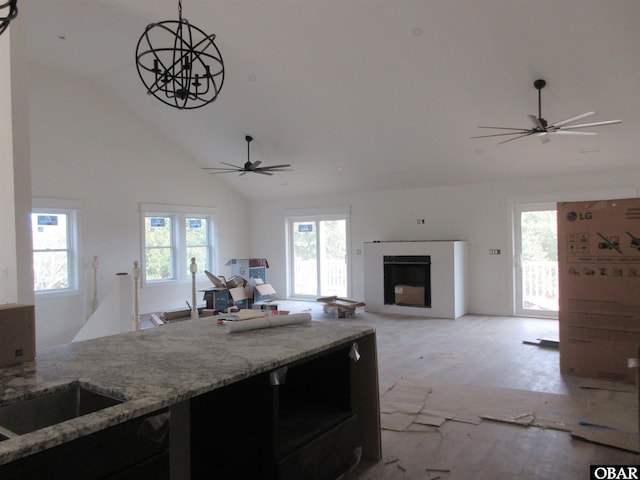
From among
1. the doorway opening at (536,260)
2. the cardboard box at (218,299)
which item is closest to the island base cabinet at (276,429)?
the cardboard box at (218,299)

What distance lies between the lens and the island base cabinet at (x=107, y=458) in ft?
3.81

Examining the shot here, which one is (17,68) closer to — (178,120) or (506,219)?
(178,120)

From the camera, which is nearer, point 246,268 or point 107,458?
point 107,458

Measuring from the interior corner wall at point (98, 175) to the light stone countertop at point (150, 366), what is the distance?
179 inches

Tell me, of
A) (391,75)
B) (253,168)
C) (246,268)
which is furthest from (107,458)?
(246,268)

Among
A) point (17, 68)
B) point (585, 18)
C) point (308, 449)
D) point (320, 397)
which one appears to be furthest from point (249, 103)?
point (308, 449)

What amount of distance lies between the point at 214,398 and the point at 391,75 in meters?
4.52

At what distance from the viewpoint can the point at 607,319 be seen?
398 cm

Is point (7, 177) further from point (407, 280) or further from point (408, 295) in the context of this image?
point (407, 280)

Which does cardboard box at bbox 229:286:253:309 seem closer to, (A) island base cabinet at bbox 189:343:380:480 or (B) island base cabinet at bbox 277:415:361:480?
(A) island base cabinet at bbox 189:343:380:480

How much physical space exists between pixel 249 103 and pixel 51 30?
263 cm

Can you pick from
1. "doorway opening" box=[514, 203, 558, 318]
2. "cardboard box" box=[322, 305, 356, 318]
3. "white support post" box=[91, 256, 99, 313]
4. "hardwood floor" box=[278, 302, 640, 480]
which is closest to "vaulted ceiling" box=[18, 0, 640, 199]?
"doorway opening" box=[514, 203, 558, 318]

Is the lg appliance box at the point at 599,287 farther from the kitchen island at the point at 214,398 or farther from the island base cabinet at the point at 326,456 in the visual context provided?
the island base cabinet at the point at 326,456

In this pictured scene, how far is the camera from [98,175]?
7641 millimetres
